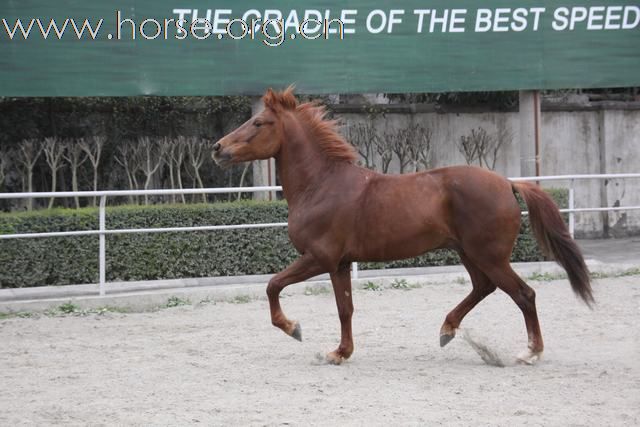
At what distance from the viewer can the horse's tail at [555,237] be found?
7.39 metres

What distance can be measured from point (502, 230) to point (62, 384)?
135 inches

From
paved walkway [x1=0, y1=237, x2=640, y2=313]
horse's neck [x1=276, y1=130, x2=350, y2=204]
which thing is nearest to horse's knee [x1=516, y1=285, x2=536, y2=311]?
horse's neck [x1=276, y1=130, x2=350, y2=204]

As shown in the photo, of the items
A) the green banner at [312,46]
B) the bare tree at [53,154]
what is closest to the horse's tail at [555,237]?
the green banner at [312,46]

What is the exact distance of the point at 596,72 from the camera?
582 inches

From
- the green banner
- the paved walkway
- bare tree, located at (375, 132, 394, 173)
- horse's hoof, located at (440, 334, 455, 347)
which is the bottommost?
horse's hoof, located at (440, 334, 455, 347)

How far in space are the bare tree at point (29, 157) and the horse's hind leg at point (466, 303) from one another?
840 centimetres

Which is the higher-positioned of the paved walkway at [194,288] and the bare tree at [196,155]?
the bare tree at [196,155]

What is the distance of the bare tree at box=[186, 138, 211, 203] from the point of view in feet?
49.0

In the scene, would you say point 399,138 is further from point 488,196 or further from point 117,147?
point 488,196

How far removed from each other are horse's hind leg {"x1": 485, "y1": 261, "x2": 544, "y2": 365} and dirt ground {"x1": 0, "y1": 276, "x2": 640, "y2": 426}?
0.46 feet

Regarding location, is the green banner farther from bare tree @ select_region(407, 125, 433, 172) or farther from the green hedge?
the green hedge

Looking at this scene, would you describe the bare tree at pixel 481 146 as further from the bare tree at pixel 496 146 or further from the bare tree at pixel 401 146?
the bare tree at pixel 401 146

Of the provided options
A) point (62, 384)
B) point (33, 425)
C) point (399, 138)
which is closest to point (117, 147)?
point (399, 138)

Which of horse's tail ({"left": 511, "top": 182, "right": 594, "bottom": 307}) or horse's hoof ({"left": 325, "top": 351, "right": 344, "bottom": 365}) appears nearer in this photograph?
horse's hoof ({"left": 325, "top": 351, "right": 344, "bottom": 365})
